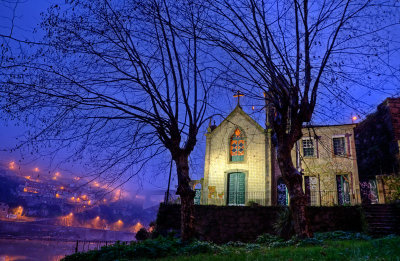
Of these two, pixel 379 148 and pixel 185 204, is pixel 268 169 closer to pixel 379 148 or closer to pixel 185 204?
pixel 379 148

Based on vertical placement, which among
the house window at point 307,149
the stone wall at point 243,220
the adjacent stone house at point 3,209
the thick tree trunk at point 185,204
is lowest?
the adjacent stone house at point 3,209

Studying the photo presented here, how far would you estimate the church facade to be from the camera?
69.1 feet

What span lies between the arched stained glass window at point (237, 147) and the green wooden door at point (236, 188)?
1.57m

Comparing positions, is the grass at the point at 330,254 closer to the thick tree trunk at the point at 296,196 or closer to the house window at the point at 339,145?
the thick tree trunk at the point at 296,196

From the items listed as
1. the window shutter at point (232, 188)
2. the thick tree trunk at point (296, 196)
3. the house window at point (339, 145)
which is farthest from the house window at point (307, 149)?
the thick tree trunk at point (296, 196)

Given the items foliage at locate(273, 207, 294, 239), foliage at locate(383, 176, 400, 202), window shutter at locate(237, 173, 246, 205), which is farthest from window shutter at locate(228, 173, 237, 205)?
foliage at locate(383, 176, 400, 202)

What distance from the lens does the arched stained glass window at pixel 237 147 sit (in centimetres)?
2346

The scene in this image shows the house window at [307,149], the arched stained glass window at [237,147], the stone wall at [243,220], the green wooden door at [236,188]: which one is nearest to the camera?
the stone wall at [243,220]

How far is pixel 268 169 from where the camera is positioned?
21.8 m

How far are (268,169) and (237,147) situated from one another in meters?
3.64

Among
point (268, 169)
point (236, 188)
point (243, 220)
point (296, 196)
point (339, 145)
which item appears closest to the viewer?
point (296, 196)

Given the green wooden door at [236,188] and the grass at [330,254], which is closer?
the grass at [330,254]

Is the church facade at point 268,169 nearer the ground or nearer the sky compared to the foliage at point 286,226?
nearer the sky

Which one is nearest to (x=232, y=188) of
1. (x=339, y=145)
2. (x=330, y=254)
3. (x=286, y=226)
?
(x=286, y=226)
